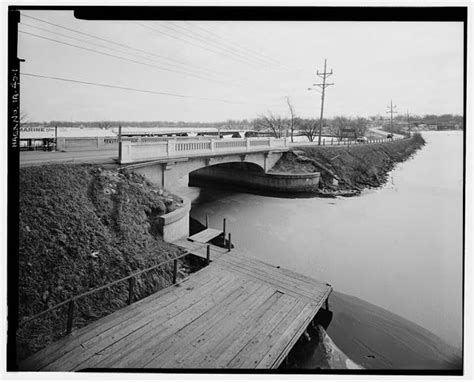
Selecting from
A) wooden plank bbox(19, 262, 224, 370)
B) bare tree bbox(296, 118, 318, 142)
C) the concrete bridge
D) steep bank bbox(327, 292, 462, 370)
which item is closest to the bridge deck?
wooden plank bbox(19, 262, 224, 370)

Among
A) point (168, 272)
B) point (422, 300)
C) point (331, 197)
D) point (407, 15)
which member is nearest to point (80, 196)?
point (168, 272)

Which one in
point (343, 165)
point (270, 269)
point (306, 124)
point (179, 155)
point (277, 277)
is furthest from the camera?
point (306, 124)

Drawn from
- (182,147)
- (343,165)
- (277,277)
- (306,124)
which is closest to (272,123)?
(306,124)

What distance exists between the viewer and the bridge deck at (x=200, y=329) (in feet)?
7.93

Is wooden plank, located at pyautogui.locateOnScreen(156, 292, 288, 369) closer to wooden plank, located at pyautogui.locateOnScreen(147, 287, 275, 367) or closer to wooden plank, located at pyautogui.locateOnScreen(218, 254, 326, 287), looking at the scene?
wooden plank, located at pyautogui.locateOnScreen(147, 287, 275, 367)

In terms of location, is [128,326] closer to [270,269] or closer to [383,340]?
[270,269]

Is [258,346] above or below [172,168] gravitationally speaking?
below

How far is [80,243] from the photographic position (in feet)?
12.3

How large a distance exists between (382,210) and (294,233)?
3257 millimetres

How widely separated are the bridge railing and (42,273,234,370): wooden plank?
370cm

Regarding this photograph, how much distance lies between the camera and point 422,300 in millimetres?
4297

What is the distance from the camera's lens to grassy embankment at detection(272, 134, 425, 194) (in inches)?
475

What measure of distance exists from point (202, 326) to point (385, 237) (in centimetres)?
538

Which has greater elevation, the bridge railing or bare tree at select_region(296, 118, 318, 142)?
bare tree at select_region(296, 118, 318, 142)
